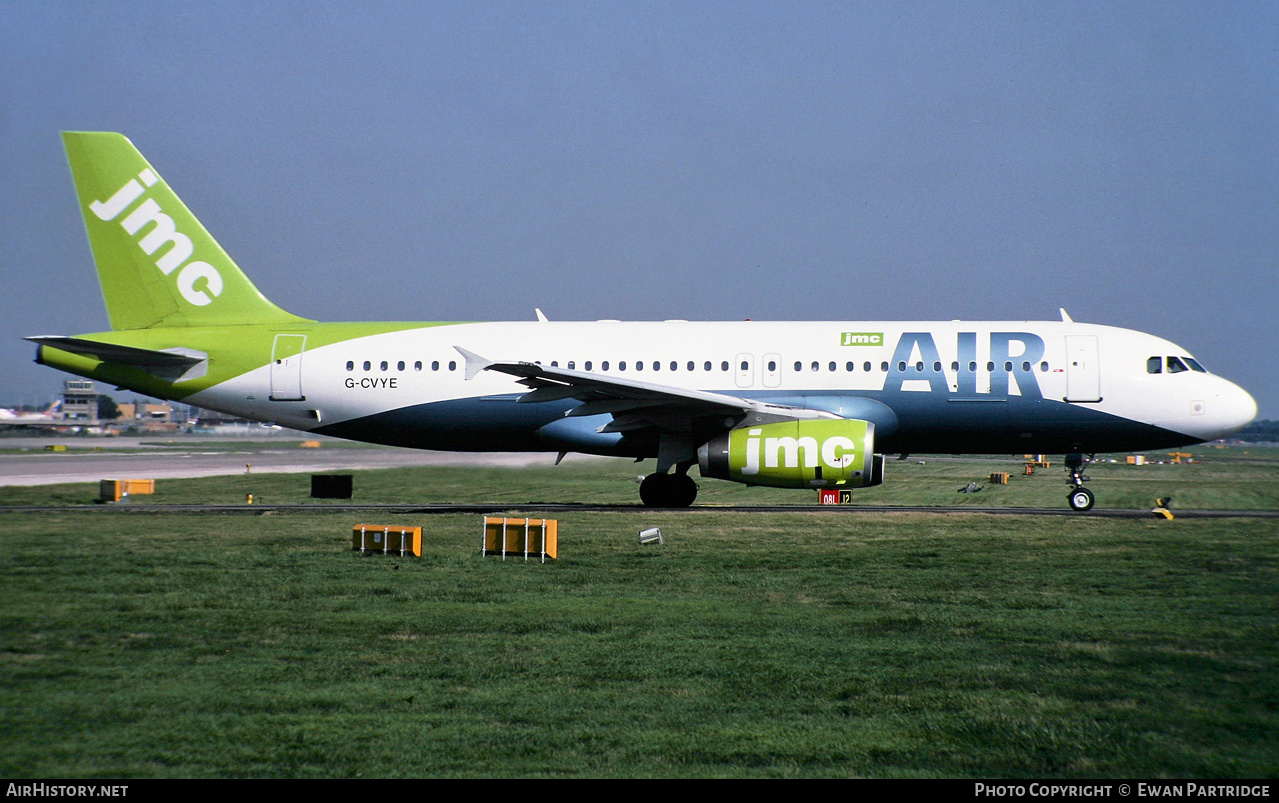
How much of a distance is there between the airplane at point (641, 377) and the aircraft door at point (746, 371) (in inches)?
1.7

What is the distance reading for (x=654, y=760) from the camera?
574 cm

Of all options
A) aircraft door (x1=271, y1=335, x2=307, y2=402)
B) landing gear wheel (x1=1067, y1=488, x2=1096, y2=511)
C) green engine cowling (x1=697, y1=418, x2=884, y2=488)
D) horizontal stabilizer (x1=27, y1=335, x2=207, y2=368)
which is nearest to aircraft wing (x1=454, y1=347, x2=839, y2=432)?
green engine cowling (x1=697, y1=418, x2=884, y2=488)

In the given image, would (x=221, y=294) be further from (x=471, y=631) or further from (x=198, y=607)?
(x=471, y=631)

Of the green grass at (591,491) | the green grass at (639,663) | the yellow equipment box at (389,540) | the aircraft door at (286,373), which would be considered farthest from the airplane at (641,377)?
the green grass at (639,663)

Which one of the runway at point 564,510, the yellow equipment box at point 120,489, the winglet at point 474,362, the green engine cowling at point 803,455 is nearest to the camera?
the winglet at point 474,362

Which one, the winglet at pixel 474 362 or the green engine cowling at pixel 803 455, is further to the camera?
the green engine cowling at pixel 803 455

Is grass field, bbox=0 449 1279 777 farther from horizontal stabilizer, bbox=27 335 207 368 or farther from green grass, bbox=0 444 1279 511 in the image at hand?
green grass, bbox=0 444 1279 511

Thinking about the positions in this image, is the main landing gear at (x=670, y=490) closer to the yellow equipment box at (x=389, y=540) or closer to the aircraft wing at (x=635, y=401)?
the aircraft wing at (x=635, y=401)

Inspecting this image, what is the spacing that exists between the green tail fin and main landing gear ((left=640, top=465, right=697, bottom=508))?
9.18 m

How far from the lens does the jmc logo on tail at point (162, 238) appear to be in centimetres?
2403

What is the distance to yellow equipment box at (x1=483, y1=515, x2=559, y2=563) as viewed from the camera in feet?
46.2

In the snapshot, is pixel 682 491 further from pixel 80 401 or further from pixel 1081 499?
pixel 80 401

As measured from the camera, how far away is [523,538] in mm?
14469

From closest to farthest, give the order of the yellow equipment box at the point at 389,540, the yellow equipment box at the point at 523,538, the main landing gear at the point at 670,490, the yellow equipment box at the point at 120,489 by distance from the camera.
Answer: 1. the yellow equipment box at the point at 523,538
2. the yellow equipment box at the point at 389,540
3. the main landing gear at the point at 670,490
4. the yellow equipment box at the point at 120,489
